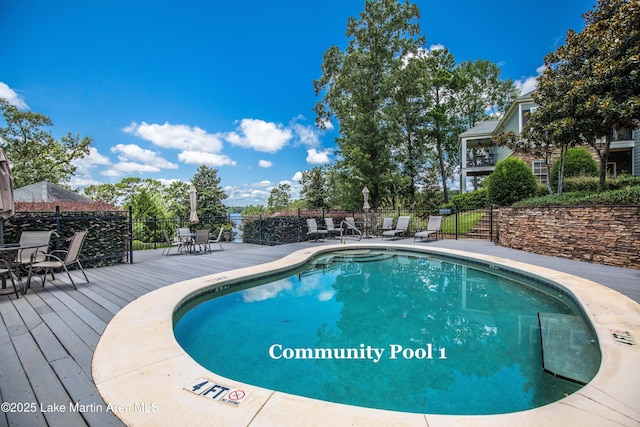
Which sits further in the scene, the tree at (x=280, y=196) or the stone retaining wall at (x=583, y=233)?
the tree at (x=280, y=196)

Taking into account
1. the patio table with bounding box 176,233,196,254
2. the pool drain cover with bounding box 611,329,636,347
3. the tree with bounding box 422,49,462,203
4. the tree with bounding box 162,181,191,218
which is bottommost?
the pool drain cover with bounding box 611,329,636,347

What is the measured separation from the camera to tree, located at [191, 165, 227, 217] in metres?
20.7

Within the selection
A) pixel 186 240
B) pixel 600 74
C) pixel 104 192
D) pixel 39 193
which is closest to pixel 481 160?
pixel 600 74

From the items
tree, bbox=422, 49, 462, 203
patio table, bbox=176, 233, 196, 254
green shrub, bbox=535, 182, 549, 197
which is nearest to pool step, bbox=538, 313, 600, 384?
patio table, bbox=176, 233, 196, 254

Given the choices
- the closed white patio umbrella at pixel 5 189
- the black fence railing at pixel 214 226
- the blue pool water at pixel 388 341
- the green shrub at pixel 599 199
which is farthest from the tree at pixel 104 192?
the green shrub at pixel 599 199

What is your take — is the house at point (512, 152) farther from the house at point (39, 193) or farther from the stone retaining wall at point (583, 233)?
the house at point (39, 193)

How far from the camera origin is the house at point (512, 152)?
13305 mm

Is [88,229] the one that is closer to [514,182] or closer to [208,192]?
[208,192]

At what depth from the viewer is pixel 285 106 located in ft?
70.9

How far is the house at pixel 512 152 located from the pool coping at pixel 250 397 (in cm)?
1137

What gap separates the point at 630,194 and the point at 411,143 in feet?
56.6

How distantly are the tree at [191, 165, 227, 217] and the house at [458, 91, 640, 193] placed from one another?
729 inches

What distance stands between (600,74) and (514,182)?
671 centimetres

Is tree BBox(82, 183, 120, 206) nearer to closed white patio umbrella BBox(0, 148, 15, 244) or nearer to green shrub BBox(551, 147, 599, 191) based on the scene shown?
closed white patio umbrella BBox(0, 148, 15, 244)
